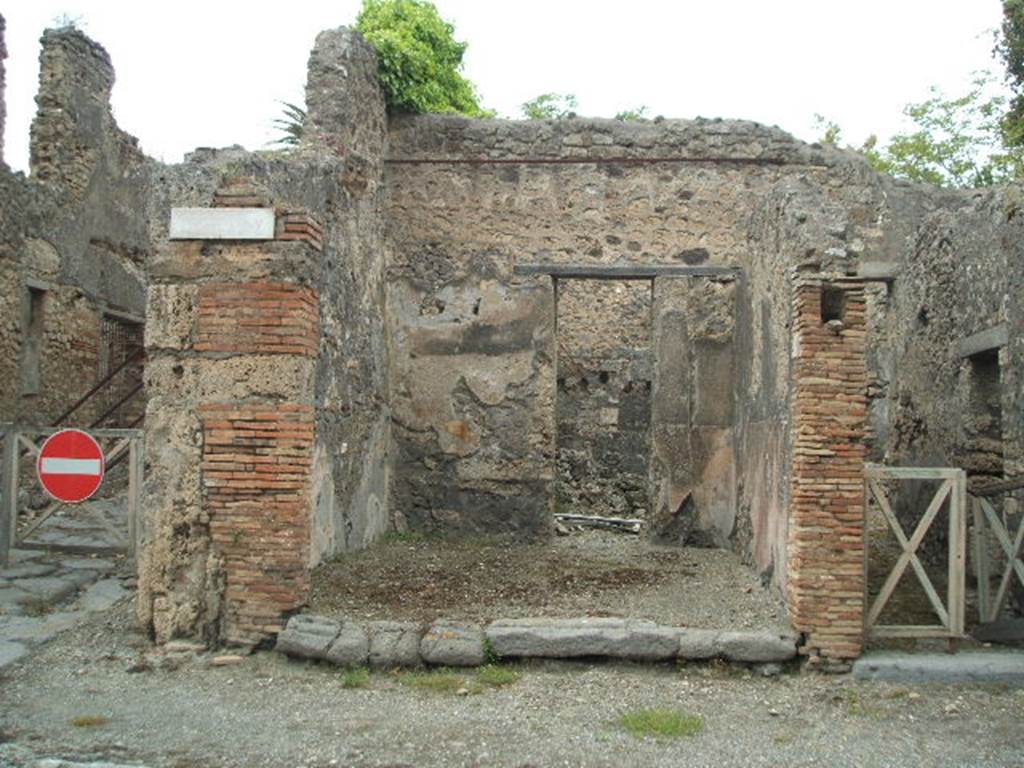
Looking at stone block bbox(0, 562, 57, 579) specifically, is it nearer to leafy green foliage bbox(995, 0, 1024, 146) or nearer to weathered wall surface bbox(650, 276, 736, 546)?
weathered wall surface bbox(650, 276, 736, 546)

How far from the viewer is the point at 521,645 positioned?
563 centimetres

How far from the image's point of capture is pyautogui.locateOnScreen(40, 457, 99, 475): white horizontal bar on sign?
241 inches

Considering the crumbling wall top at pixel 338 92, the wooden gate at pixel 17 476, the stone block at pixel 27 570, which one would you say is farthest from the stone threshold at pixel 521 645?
the crumbling wall top at pixel 338 92

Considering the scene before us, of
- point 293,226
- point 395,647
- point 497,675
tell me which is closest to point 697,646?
point 497,675

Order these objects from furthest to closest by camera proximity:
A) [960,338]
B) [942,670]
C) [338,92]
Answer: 1. [338,92]
2. [960,338]
3. [942,670]

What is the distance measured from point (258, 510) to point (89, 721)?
1510mm

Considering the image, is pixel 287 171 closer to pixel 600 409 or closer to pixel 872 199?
pixel 872 199

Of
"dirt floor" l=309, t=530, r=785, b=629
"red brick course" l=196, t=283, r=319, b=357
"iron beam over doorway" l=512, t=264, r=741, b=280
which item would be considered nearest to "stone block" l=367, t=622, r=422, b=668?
"dirt floor" l=309, t=530, r=785, b=629

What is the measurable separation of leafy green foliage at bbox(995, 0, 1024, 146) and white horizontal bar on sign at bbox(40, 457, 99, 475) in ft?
58.0

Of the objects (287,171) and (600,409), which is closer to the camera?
(287,171)

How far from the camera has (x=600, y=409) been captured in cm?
1473

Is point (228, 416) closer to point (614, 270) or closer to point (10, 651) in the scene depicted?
point (10, 651)

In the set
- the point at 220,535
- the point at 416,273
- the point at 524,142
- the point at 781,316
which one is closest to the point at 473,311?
the point at 416,273

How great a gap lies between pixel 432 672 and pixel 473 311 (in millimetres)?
4480
